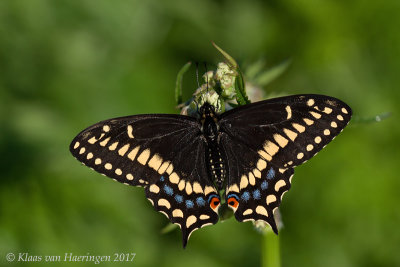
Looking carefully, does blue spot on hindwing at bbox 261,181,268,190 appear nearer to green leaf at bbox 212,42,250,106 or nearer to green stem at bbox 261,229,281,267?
green stem at bbox 261,229,281,267

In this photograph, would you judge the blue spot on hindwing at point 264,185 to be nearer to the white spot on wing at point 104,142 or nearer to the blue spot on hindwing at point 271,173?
the blue spot on hindwing at point 271,173

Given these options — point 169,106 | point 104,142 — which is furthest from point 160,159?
point 169,106

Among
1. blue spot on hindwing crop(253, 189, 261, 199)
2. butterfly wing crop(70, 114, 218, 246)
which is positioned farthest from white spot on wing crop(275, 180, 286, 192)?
butterfly wing crop(70, 114, 218, 246)

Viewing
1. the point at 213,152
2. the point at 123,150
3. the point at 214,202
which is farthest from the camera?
the point at 213,152

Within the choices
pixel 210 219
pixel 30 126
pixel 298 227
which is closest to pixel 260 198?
pixel 210 219

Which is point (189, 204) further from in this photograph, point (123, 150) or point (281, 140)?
point (281, 140)

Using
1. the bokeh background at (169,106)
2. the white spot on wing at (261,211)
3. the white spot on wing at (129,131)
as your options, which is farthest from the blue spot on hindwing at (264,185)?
the bokeh background at (169,106)
